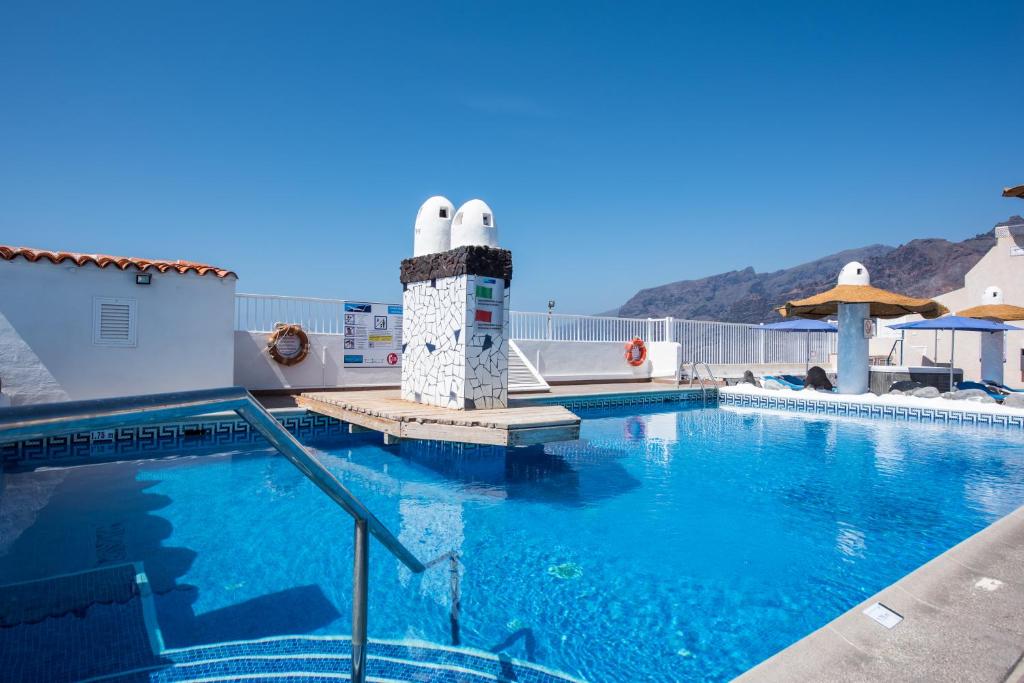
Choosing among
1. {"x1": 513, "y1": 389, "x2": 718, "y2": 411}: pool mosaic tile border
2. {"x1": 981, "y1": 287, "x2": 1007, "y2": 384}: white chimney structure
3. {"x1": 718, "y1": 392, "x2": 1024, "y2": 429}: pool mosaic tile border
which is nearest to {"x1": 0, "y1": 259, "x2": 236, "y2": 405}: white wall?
{"x1": 513, "y1": 389, "x2": 718, "y2": 411}: pool mosaic tile border

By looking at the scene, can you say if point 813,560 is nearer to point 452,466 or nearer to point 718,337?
point 452,466

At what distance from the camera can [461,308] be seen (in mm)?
7336

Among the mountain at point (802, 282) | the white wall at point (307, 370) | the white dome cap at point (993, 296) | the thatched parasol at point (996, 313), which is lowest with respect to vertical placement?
the white wall at point (307, 370)

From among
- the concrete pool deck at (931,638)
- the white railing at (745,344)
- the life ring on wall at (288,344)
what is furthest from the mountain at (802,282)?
the concrete pool deck at (931,638)

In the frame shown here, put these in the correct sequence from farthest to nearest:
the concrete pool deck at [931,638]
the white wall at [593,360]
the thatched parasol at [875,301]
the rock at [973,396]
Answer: the white wall at [593,360]
the thatched parasol at [875,301]
the rock at [973,396]
the concrete pool deck at [931,638]

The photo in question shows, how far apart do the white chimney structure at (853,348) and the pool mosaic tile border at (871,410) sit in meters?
1.20

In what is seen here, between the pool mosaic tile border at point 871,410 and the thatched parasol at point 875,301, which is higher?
the thatched parasol at point 875,301

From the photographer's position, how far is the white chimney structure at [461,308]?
287 inches

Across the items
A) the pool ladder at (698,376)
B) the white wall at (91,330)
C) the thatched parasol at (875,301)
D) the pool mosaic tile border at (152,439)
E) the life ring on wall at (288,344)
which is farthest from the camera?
the pool ladder at (698,376)

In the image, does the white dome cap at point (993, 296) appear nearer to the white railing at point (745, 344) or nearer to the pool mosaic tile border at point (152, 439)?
the white railing at point (745, 344)

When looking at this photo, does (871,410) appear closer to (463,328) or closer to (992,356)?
(992,356)

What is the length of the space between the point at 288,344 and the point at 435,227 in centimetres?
477

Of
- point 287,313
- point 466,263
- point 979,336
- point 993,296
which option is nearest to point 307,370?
point 287,313

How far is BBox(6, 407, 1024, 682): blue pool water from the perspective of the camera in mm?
3188
